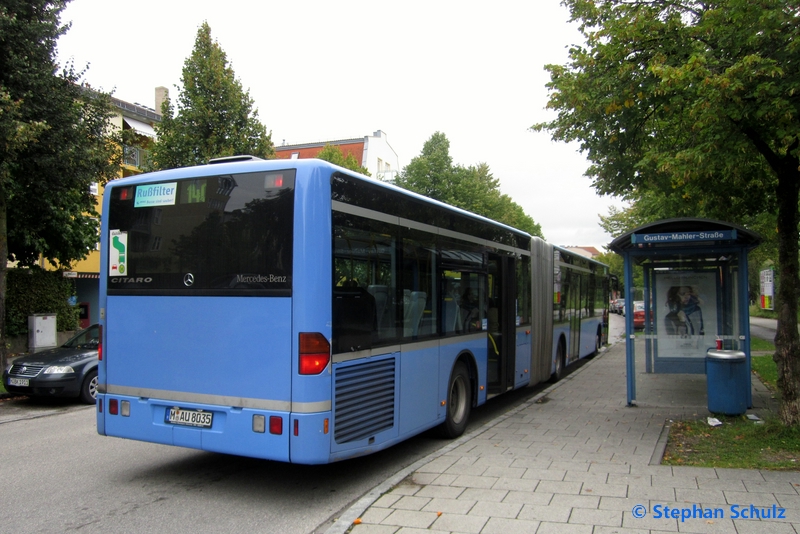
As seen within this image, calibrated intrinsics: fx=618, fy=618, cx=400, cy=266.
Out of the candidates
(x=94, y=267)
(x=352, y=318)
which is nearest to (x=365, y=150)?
(x=94, y=267)

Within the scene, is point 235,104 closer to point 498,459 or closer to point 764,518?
point 498,459

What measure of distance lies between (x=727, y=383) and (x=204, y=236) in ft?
22.9

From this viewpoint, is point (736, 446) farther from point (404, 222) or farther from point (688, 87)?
point (404, 222)

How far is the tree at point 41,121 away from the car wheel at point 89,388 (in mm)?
3186

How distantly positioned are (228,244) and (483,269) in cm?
443

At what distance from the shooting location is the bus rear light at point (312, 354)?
16.7 ft

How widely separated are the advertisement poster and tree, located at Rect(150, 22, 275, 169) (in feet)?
41.9

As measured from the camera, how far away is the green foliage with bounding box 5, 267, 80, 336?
1994 centimetres

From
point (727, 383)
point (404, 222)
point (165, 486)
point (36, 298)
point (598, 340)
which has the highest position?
point (404, 222)

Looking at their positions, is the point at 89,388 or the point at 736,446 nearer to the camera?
the point at 736,446

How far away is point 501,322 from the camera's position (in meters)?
9.87

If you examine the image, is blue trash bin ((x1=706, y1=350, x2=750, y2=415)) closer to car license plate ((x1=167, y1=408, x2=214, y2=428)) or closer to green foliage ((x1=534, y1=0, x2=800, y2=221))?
green foliage ((x1=534, y1=0, x2=800, y2=221))

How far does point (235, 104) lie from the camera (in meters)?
18.5

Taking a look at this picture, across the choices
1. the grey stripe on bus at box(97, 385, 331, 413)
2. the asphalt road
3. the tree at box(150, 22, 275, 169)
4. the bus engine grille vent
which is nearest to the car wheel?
the asphalt road
